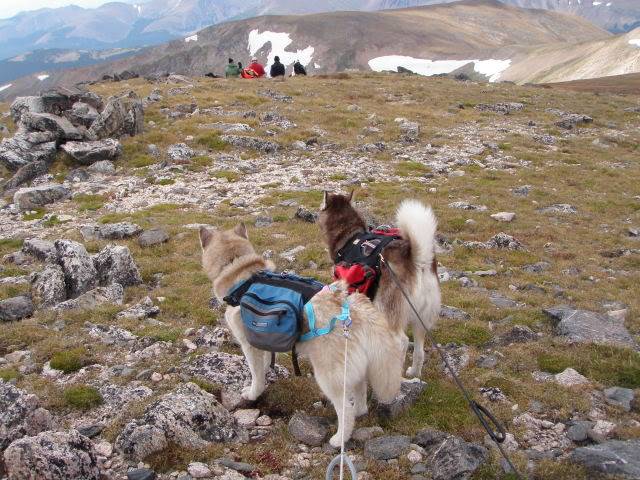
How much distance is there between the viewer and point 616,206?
17.0 meters

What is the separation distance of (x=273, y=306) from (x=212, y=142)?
62.8 feet

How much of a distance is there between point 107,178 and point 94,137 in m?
3.75

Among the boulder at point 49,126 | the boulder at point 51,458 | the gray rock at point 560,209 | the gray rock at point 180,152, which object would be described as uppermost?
the boulder at point 49,126

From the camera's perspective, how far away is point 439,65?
182 metres

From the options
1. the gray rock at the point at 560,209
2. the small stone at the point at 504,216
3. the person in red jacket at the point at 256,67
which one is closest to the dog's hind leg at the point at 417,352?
the small stone at the point at 504,216

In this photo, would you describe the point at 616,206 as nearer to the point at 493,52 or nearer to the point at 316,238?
the point at 316,238

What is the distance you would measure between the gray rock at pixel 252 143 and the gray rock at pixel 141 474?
63.2 feet

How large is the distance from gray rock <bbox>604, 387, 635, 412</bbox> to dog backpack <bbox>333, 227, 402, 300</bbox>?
3.45m

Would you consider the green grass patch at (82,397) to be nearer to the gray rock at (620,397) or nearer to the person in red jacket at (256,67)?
the gray rock at (620,397)

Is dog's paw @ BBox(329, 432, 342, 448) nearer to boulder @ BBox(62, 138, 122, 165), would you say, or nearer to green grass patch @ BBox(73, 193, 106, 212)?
green grass patch @ BBox(73, 193, 106, 212)

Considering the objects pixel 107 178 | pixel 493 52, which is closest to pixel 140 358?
pixel 107 178

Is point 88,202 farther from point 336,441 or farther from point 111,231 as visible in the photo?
point 336,441

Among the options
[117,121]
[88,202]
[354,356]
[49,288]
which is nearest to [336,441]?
[354,356]

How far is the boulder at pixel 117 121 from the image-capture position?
73.3 ft
